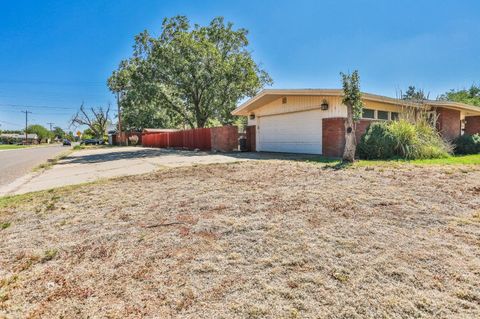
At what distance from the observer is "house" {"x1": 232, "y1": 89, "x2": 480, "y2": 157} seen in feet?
38.1

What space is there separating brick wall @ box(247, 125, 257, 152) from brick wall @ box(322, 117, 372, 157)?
5407 mm

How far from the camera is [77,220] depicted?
161 inches

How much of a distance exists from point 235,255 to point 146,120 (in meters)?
43.8

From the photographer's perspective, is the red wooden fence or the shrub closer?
the shrub

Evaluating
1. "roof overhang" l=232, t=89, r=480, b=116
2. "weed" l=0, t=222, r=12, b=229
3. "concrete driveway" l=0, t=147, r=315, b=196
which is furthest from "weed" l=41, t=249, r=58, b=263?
"roof overhang" l=232, t=89, r=480, b=116

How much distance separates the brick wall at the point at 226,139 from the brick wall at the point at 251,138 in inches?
31.9

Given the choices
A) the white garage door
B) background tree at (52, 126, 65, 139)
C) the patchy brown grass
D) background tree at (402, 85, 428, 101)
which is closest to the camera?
the patchy brown grass

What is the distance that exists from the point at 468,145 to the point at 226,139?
1205 centimetres

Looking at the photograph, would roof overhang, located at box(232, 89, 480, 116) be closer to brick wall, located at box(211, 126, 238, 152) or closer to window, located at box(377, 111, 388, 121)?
window, located at box(377, 111, 388, 121)

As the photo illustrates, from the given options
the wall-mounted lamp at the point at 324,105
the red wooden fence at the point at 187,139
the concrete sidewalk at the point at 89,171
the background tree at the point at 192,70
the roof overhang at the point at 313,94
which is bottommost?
the concrete sidewalk at the point at 89,171

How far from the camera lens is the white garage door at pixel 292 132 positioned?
12.5 meters

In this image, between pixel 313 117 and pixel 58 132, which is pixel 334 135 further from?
pixel 58 132

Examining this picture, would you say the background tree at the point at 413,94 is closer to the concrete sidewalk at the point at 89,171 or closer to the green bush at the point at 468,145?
the green bush at the point at 468,145

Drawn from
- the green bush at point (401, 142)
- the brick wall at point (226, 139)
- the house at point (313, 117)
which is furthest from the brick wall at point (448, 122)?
the brick wall at point (226, 139)
